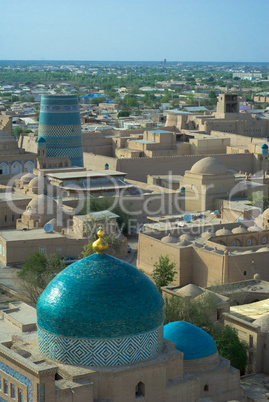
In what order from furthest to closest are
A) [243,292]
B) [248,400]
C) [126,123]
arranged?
[126,123] → [243,292] → [248,400]

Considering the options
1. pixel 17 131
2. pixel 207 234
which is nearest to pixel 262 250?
pixel 207 234

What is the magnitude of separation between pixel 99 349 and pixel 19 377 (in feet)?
3.59

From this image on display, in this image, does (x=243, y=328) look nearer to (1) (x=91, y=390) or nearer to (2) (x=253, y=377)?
(2) (x=253, y=377)

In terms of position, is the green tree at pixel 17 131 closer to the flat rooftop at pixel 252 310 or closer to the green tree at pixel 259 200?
the green tree at pixel 259 200

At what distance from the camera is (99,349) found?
10.7 m

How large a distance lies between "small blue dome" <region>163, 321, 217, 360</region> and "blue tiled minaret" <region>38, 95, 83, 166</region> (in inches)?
754

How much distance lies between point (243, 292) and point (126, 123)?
111ft

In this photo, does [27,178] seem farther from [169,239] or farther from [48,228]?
[169,239]

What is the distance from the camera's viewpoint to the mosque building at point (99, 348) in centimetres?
1061

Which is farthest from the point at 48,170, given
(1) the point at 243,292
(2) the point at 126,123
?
(2) the point at 126,123

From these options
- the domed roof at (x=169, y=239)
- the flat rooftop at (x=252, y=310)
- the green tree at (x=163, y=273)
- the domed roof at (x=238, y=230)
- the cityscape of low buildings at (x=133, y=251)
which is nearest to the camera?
the cityscape of low buildings at (x=133, y=251)

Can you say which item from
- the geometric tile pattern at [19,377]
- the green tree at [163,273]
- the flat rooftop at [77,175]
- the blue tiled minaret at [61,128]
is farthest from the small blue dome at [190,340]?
the blue tiled minaret at [61,128]

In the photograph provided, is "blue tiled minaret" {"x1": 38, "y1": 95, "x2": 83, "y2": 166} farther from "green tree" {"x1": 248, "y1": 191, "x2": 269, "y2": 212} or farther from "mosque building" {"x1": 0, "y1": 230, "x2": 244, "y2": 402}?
"mosque building" {"x1": 0, "y1": 230, "x2": 244, "y2": 402}

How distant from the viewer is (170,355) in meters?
11.2
